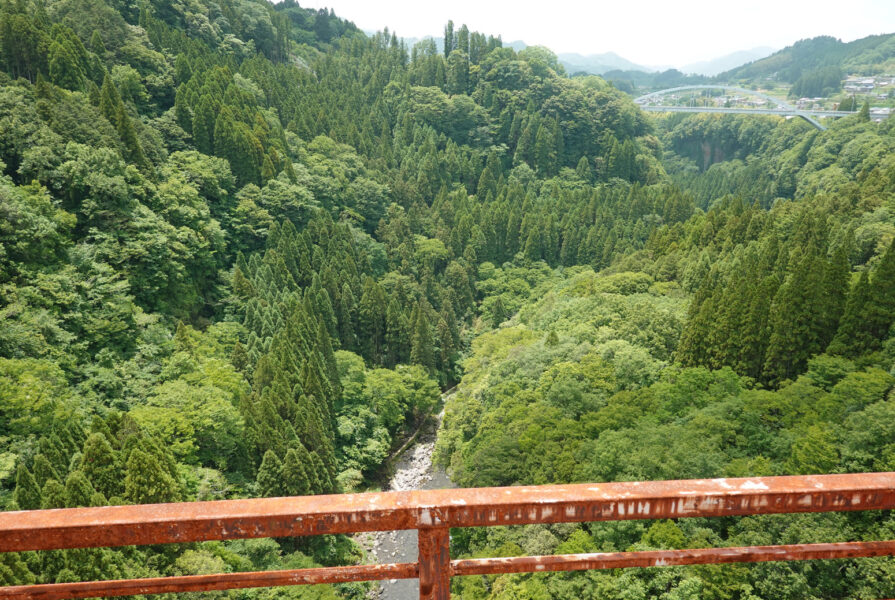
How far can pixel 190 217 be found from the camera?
40.7m

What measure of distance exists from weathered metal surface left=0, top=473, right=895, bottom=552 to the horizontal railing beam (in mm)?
357

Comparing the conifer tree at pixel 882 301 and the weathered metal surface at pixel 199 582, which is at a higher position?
the weathered metal surface at pixel 199 582

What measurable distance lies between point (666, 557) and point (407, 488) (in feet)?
130

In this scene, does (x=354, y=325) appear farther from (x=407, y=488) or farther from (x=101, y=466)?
(x=101, y=466)

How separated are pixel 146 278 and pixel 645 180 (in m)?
82.8

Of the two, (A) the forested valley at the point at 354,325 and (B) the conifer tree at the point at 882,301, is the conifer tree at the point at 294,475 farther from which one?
(B) the conifer tree at the point at 882,301

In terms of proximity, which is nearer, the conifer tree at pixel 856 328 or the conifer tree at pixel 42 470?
the conifer tree at pixel 42 470

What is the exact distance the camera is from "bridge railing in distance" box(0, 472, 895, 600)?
8.29 feet

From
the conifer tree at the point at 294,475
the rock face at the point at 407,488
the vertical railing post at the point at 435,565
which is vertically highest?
the vertical railing post at the point at 435,565

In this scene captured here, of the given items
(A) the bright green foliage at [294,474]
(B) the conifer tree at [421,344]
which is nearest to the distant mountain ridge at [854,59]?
(B) the conifer tree at [421,344]

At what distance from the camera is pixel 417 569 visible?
2797 mm

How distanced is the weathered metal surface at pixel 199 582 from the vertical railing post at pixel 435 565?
0.13 m

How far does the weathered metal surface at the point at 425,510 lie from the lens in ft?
8.27

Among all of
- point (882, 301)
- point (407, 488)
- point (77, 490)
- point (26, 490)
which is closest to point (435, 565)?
point (77, 490)
